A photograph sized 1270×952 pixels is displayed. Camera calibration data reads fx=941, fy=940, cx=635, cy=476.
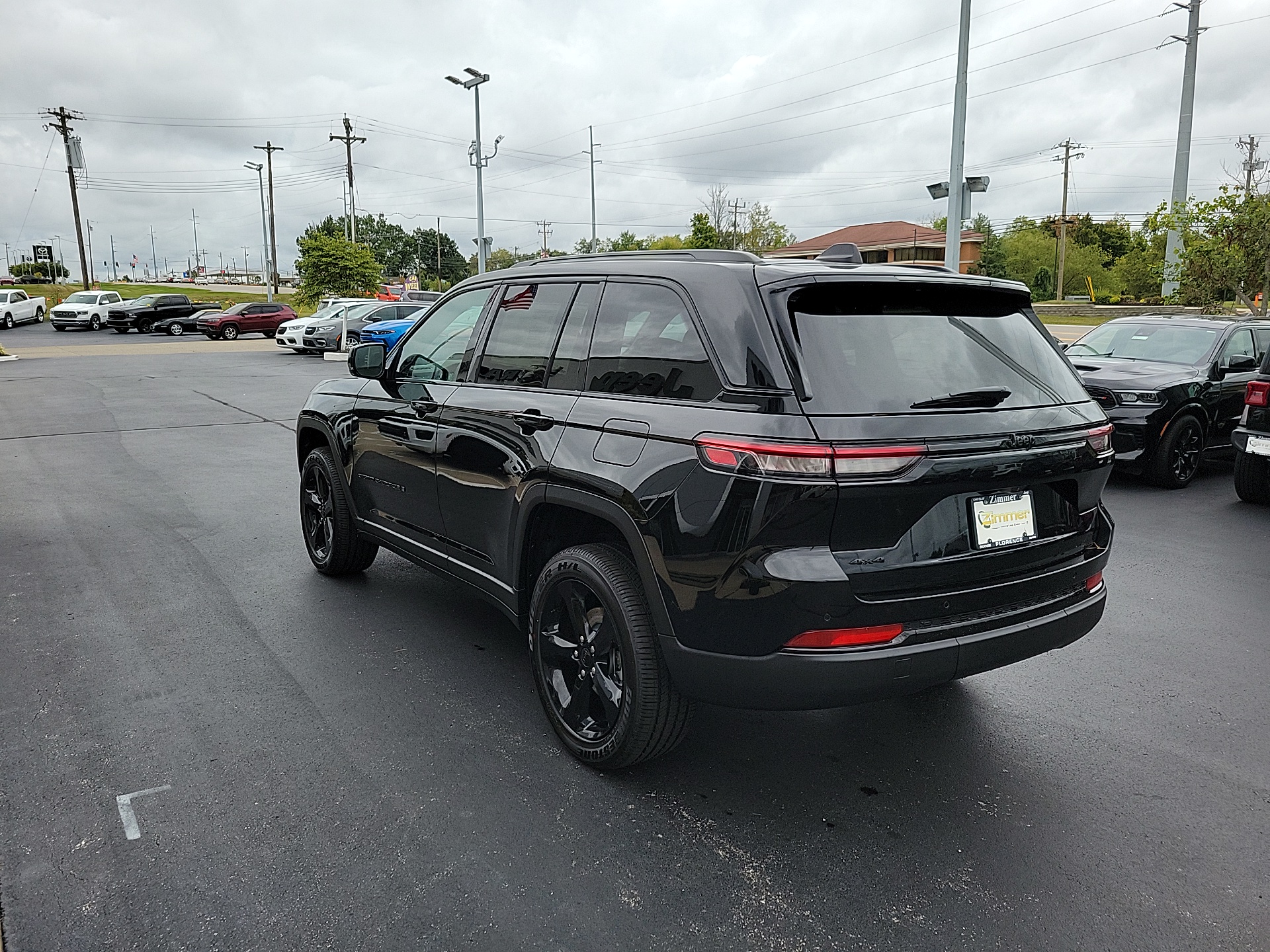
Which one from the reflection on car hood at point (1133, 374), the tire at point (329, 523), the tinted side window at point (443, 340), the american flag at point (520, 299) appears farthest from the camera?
the reflection on car hood at point (1133, 374)

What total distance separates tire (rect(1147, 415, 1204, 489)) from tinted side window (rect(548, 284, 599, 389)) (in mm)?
7123

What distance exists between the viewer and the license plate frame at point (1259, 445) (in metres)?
7.57

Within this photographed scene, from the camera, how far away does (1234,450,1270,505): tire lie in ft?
25.9

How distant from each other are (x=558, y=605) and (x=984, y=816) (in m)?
1.64

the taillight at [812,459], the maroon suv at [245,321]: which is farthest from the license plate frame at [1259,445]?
the maroon suv at [245,321]

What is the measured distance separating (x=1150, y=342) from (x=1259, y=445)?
2586mm

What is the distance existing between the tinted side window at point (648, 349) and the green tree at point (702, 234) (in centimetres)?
4824

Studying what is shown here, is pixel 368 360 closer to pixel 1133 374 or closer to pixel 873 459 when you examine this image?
pixel 873 459

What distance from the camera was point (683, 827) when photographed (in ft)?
10.0

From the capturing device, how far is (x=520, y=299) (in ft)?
13.4

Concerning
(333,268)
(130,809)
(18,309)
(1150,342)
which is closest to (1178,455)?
(1150,342)

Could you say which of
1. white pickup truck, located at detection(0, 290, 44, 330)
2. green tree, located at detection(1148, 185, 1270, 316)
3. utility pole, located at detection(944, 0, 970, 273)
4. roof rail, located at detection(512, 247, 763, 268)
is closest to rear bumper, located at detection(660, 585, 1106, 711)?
roof rail, located at detection(512, 247, 763, 268)

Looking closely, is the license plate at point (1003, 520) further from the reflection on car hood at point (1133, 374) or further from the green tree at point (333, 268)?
the green tree at point (333, 268)

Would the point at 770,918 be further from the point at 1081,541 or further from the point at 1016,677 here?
the point at 1016,677
